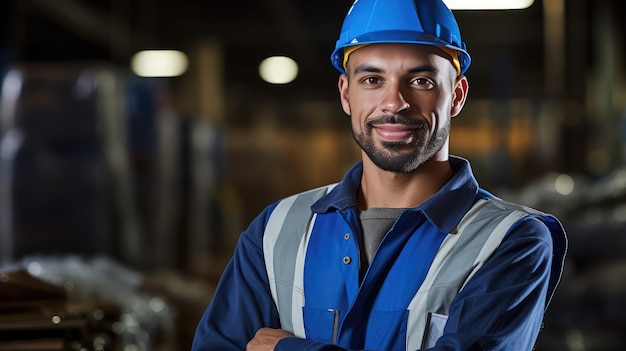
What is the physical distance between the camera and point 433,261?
220cm

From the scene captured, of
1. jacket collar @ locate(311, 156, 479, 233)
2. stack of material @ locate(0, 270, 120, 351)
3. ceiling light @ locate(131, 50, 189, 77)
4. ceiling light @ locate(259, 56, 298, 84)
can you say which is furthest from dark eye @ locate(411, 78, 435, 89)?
ceiling light @ locate(259, 56, 298, 84)

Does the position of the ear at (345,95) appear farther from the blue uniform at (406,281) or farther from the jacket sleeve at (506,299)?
the jacket sleeve at (506,299)

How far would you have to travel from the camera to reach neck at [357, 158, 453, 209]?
2.30 metres

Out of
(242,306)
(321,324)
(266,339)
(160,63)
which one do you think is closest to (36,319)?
(242,306)

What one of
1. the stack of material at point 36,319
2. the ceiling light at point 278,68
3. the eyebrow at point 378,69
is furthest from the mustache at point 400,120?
the ceiling light at point 278,68

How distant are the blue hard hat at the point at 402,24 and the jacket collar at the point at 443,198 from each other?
0.29 m

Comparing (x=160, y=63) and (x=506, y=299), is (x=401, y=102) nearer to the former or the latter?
(x=506, y=299)

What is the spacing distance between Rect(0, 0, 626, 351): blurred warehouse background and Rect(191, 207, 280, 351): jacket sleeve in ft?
1.90

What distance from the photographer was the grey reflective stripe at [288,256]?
231cm

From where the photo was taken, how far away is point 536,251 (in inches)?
85.1

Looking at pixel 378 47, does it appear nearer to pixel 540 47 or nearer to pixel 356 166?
pixel 356 166

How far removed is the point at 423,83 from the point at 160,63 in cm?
1687

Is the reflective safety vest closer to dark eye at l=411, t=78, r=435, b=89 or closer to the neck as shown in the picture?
the neck

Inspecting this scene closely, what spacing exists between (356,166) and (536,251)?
0.53 m
